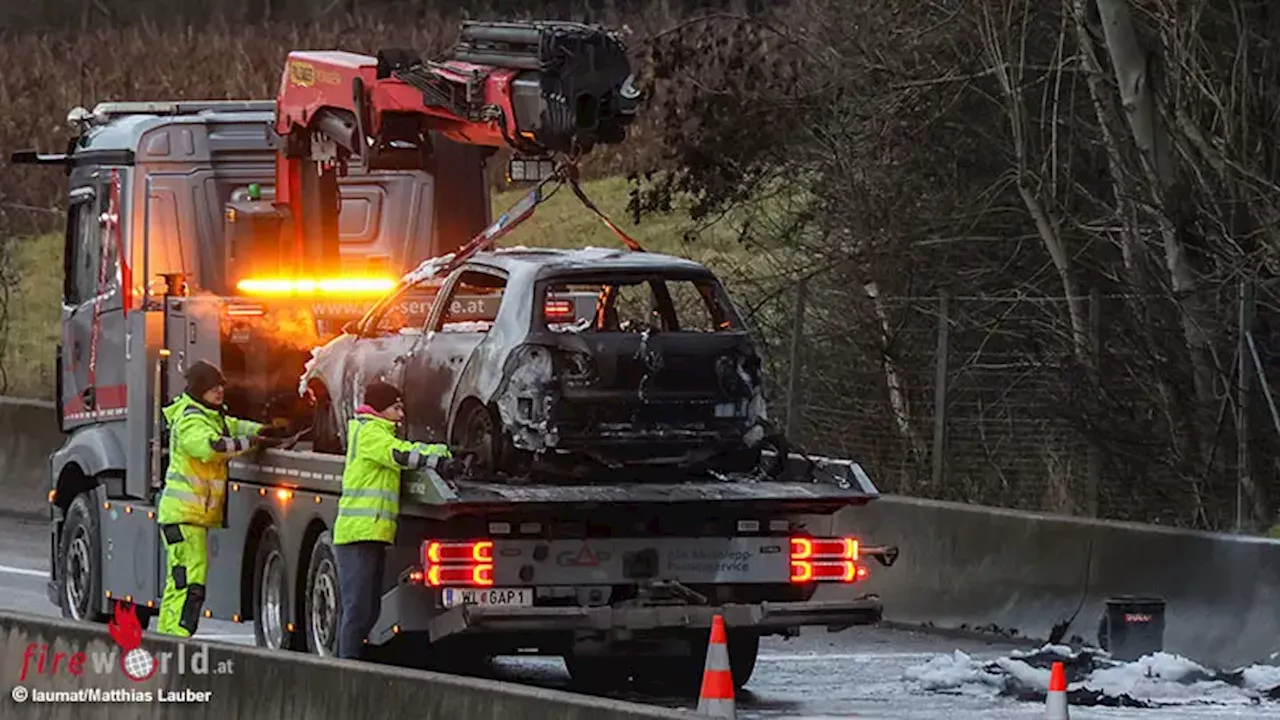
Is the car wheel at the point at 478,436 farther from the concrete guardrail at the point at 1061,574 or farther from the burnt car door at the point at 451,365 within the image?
the concrete guardrail at the point at 1061,574

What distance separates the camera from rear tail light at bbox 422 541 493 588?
44.9 feet

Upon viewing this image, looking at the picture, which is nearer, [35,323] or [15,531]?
[15,531]

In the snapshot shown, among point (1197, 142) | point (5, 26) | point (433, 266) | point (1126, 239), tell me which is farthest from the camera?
point (5, 26)

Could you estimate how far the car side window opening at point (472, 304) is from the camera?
49.1ft

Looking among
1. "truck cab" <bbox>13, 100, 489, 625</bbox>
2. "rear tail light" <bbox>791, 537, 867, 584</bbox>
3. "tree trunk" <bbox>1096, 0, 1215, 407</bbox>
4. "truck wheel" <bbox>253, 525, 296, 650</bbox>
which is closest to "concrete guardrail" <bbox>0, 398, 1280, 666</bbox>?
"rear tail light" <bbox>791, 537, 867, 584</bbox>

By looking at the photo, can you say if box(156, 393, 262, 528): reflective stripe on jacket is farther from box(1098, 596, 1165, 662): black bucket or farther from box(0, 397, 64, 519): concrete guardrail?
box(0, 397, 64, 519): concrete guardrail

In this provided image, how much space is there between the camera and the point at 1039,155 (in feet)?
79.2

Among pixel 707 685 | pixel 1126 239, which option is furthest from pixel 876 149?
pixel 707 685

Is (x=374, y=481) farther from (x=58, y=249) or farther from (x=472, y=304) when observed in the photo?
(x=58, y=249)

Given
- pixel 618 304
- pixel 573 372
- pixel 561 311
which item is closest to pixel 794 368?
pixel 618 304

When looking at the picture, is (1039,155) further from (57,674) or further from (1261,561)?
(57,674)

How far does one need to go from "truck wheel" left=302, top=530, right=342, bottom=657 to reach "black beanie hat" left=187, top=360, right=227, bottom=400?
1656 millimetres

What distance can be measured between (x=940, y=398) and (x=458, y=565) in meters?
8.09

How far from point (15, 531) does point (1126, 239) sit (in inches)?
417
